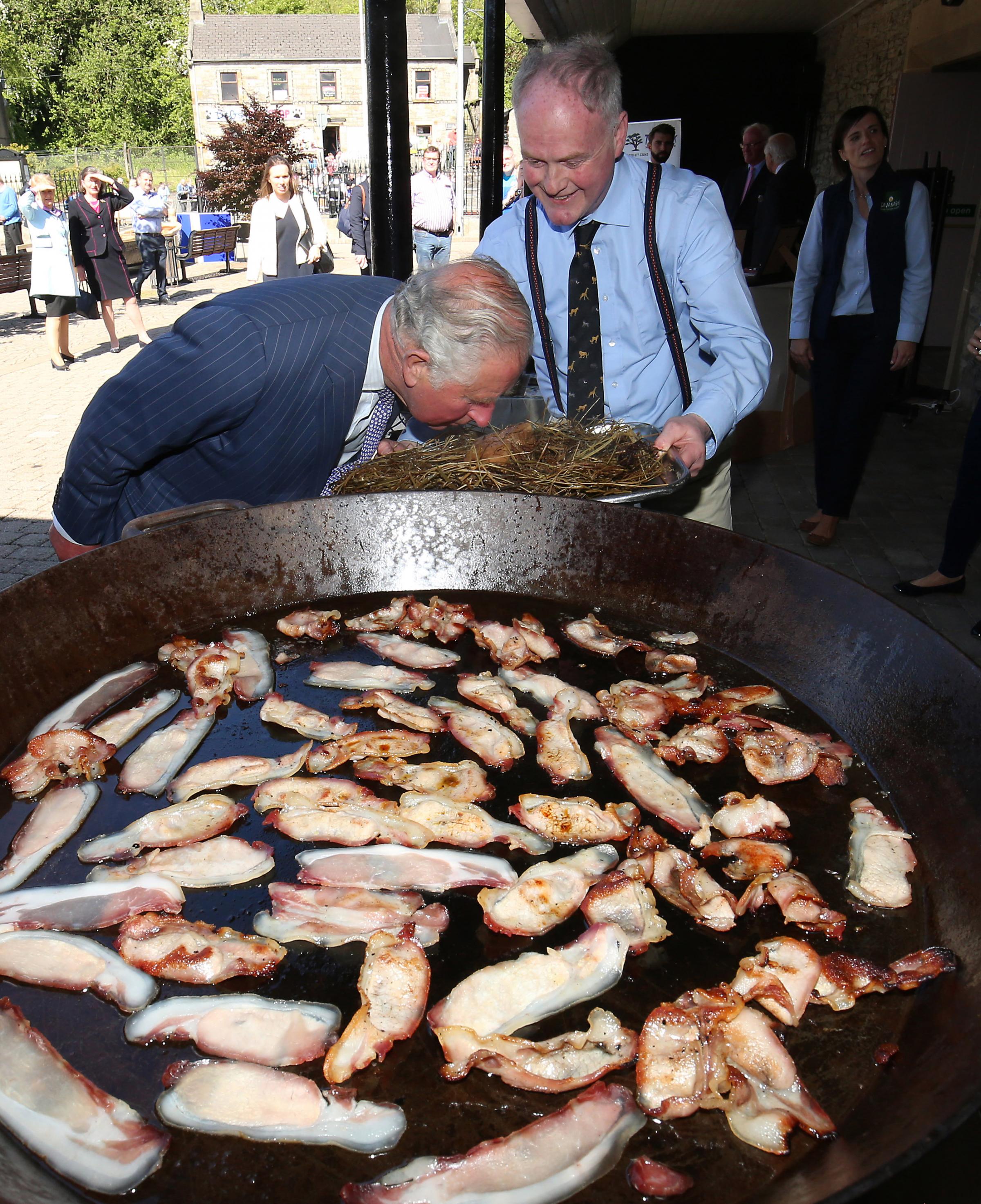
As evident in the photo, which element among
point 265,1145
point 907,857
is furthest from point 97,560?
point 907,857

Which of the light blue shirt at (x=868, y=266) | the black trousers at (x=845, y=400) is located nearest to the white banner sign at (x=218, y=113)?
the light blue shirt at (x=868, y=266)

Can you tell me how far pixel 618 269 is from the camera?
3.00 metres

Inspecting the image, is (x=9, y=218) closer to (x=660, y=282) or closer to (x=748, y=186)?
(x=748, y=186)

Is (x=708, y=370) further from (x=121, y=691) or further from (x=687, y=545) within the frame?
(x=121, y=691)

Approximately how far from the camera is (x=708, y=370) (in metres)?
3.10

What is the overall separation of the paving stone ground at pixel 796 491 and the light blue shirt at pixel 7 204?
6.33m

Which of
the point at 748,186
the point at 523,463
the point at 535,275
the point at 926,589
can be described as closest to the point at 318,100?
the point at 748,186

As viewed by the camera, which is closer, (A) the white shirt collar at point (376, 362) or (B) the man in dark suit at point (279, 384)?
(B) the man in dark suit at point (279, 384)

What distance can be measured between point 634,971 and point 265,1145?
64cm

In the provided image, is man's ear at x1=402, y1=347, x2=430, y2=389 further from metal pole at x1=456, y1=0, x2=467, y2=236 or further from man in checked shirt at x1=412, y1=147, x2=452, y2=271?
metal pole at x1=456, y1=0, x2=467, y2=236

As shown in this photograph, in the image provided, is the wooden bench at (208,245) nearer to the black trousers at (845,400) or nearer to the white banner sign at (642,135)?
the white banner sign at (642,135)

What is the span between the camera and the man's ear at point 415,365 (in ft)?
8.11

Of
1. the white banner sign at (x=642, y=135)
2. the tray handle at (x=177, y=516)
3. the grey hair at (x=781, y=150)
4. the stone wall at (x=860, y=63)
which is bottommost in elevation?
the tray handle at (x=177, y=516)

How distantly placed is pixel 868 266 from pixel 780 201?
3116 millimetres
